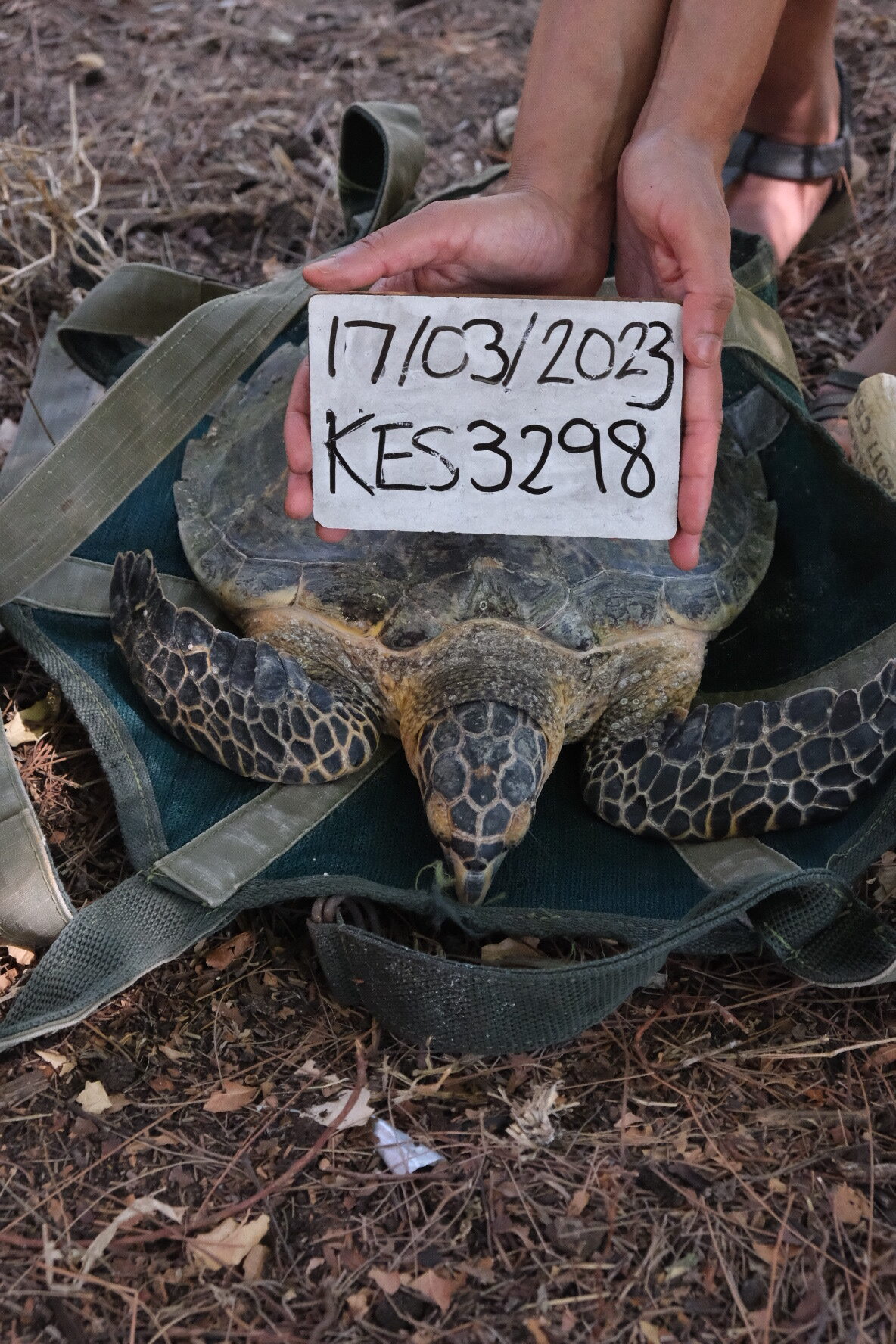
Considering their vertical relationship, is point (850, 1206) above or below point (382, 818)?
above

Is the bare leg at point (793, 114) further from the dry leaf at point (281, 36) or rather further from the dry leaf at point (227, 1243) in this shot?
the dry leaf at point (227, 1243)

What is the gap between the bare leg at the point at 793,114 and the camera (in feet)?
10.8

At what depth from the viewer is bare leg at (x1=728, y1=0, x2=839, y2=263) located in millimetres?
3299

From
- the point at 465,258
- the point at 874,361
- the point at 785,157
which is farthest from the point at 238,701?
the point at 785,157

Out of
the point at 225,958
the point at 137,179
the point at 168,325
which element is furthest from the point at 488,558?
the point at 137,179

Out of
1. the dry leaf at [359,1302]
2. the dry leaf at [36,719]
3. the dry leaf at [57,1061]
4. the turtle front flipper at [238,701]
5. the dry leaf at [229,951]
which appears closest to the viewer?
the dry leaf at [359,1302]

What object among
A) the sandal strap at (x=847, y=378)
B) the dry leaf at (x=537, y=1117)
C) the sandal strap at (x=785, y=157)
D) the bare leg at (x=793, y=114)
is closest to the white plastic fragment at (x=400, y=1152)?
the dry leaf at (x=537, y=1117)

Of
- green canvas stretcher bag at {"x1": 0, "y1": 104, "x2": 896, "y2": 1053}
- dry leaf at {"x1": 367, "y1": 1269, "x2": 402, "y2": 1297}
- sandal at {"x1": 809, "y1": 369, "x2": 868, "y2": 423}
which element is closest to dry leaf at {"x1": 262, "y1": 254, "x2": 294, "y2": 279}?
green canvas stretcher bag at {"x1": 0, "y1": 104, "x2": 896, "y2": 1053}

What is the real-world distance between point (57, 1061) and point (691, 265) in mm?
1737

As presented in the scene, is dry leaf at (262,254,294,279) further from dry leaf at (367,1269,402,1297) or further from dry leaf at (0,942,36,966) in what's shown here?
dry leaf at (367,1269,402,1297)

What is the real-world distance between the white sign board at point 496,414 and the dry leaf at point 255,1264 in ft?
3.87

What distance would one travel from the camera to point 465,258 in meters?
2.09

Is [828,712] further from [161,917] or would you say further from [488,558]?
[161,917]

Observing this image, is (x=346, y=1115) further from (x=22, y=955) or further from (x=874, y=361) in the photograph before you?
(x=874, y=361)
